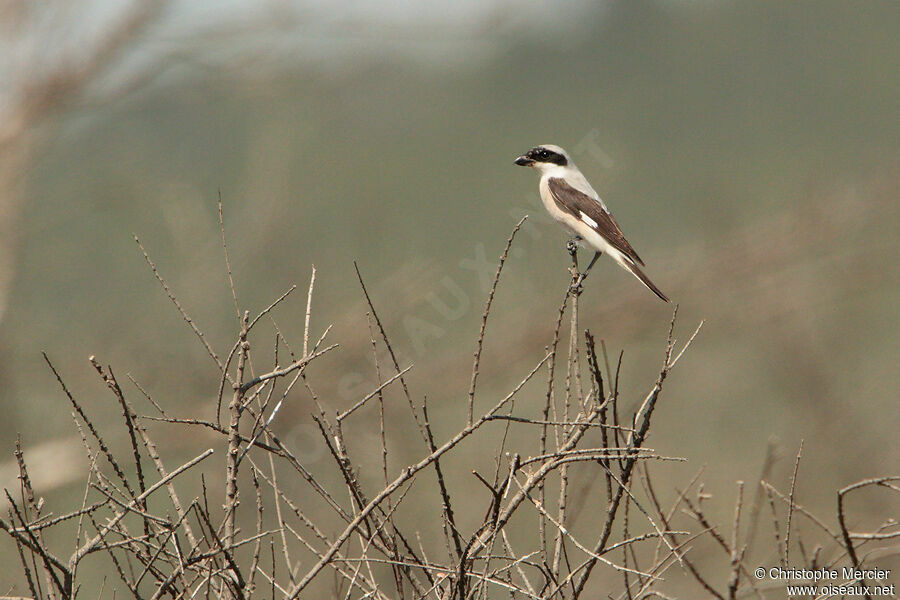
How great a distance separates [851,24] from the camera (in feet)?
71.7

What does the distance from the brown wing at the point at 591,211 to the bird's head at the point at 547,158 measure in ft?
1.08

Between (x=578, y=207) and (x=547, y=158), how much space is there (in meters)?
0.75

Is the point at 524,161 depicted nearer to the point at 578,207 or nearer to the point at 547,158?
the point at 547,158

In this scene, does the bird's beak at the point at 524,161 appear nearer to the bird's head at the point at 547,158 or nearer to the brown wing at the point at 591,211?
the bird's head at the point at 547,158

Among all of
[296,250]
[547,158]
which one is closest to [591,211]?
[547,158]

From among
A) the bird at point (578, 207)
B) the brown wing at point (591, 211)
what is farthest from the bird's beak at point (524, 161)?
the brown wing at point (591, 211)

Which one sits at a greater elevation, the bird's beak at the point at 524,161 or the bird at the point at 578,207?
the bird's beak at the point at 524,161

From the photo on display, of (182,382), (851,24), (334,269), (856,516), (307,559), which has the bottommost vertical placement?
(856,516)

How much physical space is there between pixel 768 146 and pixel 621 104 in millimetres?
11432

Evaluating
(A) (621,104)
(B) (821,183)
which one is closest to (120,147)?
(B) (821,183)

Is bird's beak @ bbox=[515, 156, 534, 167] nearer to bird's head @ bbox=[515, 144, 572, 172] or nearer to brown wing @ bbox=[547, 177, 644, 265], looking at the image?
bird's head @ bbox=[515, 144, 572, 172]

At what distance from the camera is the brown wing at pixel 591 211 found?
20.8 ft

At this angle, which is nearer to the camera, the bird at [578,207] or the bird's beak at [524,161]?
the bird at [578,207]

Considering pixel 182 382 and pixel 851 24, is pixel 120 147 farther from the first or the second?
pixel 851 24
